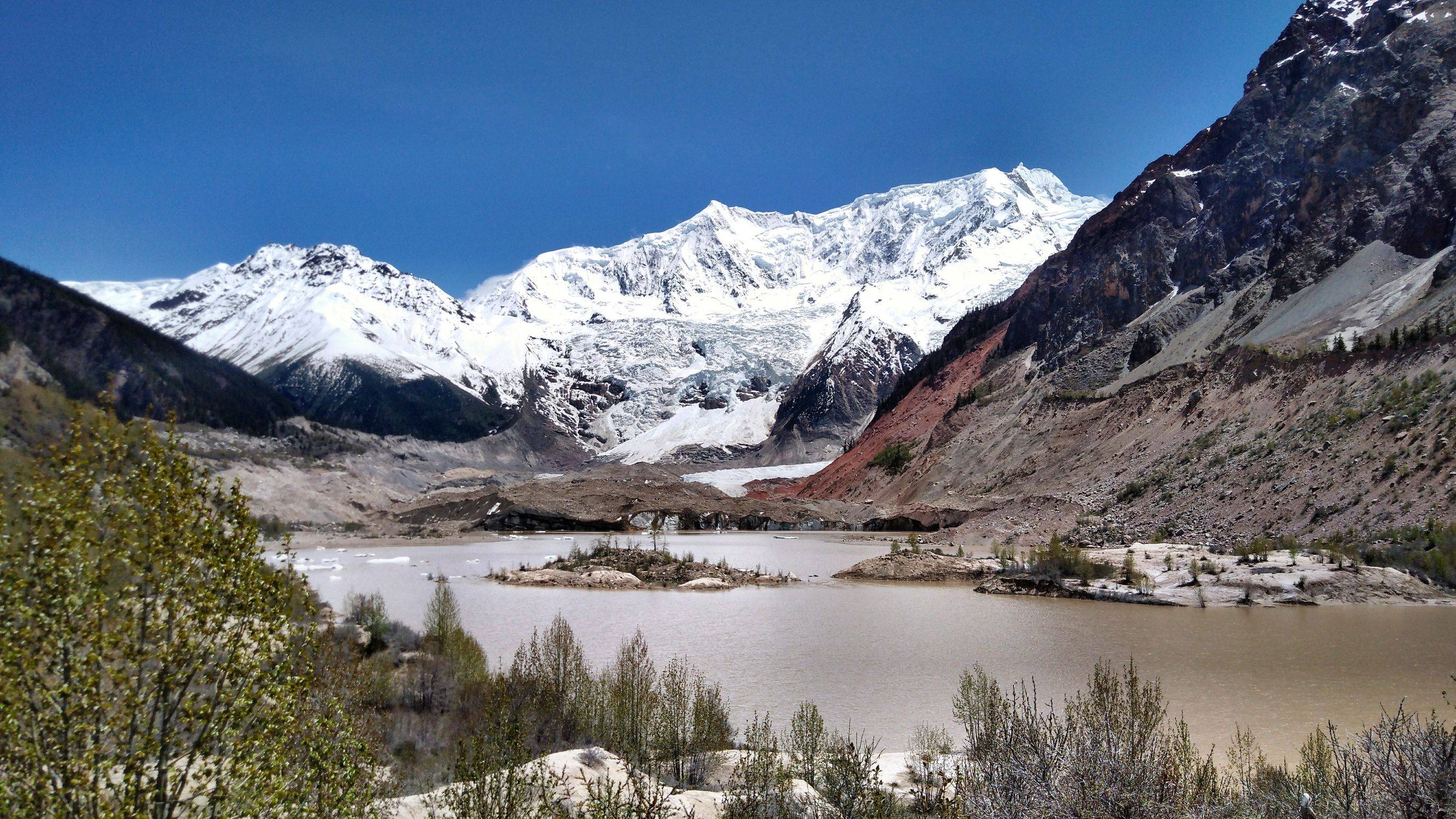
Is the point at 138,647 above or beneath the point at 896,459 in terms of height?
beneath

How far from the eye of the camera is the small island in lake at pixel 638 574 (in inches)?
1121

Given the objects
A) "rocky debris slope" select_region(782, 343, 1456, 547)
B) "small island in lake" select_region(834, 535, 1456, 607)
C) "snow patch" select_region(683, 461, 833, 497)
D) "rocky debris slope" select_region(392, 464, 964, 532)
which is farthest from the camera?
"snow patch" select_region(683, 461, 833, 497)

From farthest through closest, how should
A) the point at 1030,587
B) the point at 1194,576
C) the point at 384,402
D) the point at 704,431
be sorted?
the point at 384,402, the point at 704,431, the point at 1030,587, the point at 1194,576

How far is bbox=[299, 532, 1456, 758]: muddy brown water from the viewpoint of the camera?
11.6m

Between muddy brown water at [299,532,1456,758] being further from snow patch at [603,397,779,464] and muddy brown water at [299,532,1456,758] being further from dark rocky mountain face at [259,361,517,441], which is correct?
dark rocky mountain face at [259,361,517,441]

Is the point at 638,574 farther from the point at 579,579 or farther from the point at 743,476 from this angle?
the point at 743,476

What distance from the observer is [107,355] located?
94.2 meters

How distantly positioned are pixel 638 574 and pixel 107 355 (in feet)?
316

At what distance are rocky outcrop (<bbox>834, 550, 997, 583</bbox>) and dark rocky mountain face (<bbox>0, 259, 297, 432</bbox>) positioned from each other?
7430 centimetres

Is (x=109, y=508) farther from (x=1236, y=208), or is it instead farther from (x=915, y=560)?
(x=1236, y=208)

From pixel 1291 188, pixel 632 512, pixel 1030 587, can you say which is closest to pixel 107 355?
pixel 632 512

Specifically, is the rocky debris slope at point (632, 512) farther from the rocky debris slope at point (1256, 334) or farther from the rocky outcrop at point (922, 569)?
the rocky outcrop at point (922, 569)

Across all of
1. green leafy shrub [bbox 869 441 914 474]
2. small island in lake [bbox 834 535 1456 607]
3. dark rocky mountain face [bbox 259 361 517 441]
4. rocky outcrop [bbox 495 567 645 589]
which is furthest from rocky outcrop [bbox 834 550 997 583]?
dark rocky mountain face [bbox 259 361 517 441]

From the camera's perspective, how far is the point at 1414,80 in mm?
46438
